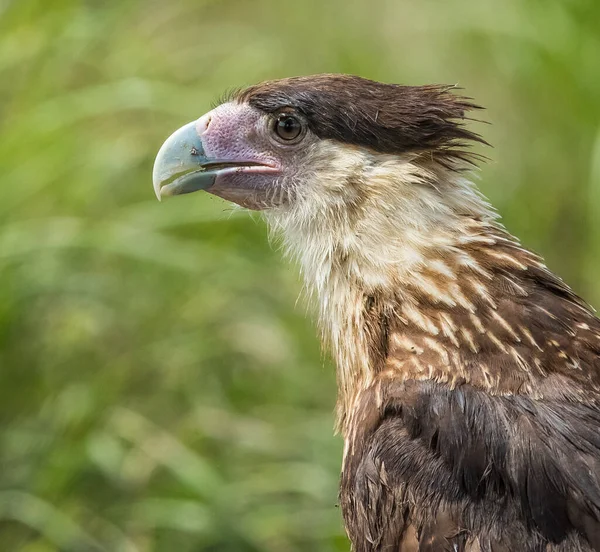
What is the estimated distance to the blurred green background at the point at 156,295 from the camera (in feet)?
12.8

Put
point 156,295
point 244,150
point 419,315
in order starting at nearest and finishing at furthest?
1. point 419,315
2. point 244,150
3. point 156,295

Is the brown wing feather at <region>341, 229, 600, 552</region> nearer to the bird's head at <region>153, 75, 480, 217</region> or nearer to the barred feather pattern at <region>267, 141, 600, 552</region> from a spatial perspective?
the barred feather pattern at <region>267, 141, 600, 552</region>

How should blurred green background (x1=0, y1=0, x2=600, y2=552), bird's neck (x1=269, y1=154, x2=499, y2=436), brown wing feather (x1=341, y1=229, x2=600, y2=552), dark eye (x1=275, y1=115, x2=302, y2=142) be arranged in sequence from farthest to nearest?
blurred green background (x1=0, y1=0, x2=600, y2=552), dark eye (x1=275, y1=115, x2=302, y2=142), bird's neck (x1=269, y1=154, x2=499, y2=436), brown wing feather (x1=341, y1=229, x2=600, y2=552)

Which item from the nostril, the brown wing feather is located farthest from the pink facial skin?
the brown wing feather

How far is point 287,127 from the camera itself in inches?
115

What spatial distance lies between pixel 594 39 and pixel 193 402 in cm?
264

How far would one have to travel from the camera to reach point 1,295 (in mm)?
3984

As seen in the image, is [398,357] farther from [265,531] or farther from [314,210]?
[265,531]

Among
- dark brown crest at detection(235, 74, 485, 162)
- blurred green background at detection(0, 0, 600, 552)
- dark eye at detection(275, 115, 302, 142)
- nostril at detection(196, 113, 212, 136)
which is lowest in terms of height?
blurred green background at detection(0, 0, 600, 552)

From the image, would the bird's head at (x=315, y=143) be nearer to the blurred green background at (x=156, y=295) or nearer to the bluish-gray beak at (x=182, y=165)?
the bluish-gray beak at (x=182, y=165)

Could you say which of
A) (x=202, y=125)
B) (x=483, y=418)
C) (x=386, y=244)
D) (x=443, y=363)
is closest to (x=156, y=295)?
(x=202, y=125)

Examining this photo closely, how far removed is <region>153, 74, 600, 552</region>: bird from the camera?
7.68ft

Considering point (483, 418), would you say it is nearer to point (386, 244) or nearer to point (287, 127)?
point (386, 244)

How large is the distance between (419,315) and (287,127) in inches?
25.5
